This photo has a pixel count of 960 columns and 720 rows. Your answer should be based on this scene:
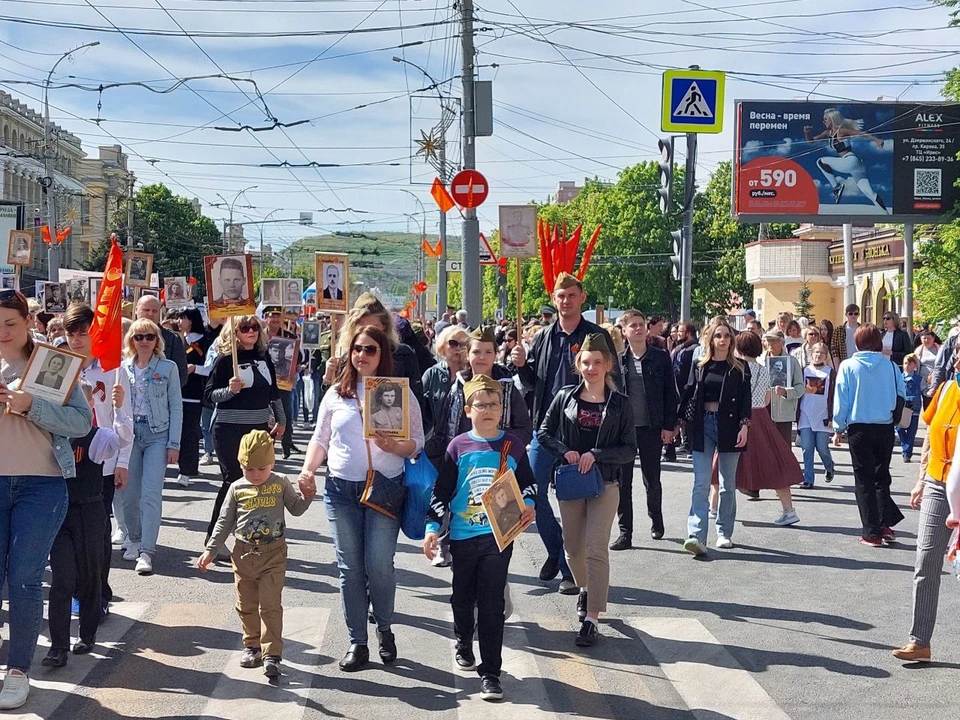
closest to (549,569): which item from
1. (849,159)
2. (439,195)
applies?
(439,195)

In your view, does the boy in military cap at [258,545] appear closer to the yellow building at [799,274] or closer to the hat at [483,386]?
the hat at [483,386]

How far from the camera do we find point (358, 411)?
6473 millimetres

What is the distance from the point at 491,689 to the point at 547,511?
266 cm

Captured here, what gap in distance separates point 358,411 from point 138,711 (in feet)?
6.14

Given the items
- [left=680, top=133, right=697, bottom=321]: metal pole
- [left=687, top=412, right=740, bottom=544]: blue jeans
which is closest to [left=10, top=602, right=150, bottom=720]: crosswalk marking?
[left=687, top=412, right=740, bottom=544]: blue jeans

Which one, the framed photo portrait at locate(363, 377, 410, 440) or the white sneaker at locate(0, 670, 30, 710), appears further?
the framed photo portrait at locate(363, 377, 410, 440)

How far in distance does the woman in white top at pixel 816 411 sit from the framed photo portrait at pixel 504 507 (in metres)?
8.37

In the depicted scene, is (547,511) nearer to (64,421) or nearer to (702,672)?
(702,672)

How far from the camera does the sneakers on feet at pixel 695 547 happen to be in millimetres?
9539

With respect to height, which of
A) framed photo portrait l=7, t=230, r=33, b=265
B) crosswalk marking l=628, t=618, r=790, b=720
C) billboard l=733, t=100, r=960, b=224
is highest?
billboard l=733, t=100, r=960, b=224

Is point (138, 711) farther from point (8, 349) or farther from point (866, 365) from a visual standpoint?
point (866, 365)

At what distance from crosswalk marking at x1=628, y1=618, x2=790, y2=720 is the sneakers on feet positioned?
2.02 metres

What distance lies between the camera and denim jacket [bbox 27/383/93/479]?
5.65 meters

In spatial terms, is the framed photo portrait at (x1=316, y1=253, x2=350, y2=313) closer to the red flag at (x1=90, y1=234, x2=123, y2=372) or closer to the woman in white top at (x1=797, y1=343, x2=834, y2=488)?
the woman in white top at (x1=797, y1=343, x2=834, y2=488)
